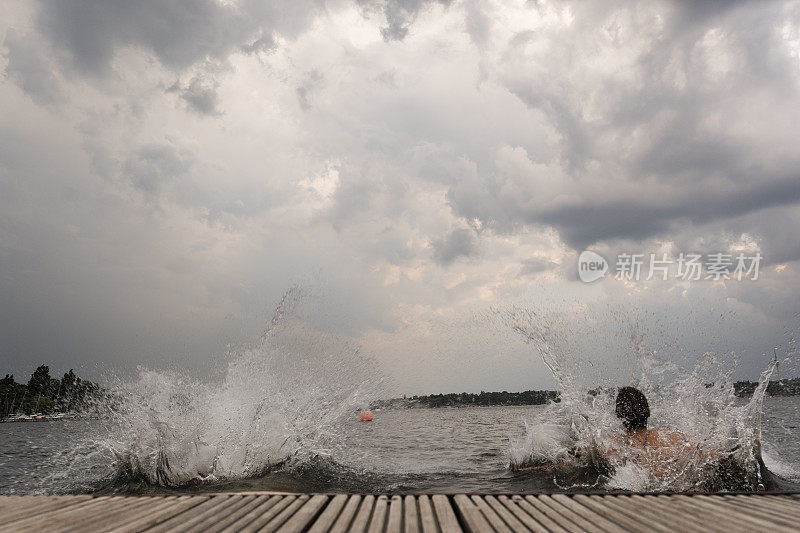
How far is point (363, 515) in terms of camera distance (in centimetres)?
389

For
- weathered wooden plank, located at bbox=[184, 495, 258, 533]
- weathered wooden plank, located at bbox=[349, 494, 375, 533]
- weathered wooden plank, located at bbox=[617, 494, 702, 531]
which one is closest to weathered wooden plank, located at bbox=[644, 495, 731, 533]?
weathered wooden plank, located at bbox=[617, 494, 702, 531]

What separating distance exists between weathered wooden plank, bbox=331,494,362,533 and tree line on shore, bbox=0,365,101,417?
12761 cm

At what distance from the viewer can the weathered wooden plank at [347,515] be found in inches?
140

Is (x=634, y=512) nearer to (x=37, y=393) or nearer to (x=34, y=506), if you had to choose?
(x=34, y=506)

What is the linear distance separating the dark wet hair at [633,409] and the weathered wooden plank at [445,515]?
678 cm

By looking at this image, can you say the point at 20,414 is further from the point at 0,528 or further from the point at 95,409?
the point at 0,528

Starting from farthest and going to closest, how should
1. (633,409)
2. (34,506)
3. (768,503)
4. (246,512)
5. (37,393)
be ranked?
(37,393), (633,409), (34,506), (768,503), (246,512)

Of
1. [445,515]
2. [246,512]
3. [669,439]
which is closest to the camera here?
[445,515]

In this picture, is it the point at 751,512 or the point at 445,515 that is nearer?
the point at 445,515

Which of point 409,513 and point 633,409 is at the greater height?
point 633,409

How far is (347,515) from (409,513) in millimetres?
505

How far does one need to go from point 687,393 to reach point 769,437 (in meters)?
14.5

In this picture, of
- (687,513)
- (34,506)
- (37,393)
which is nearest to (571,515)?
(687,513)

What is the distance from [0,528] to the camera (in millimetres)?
3809
